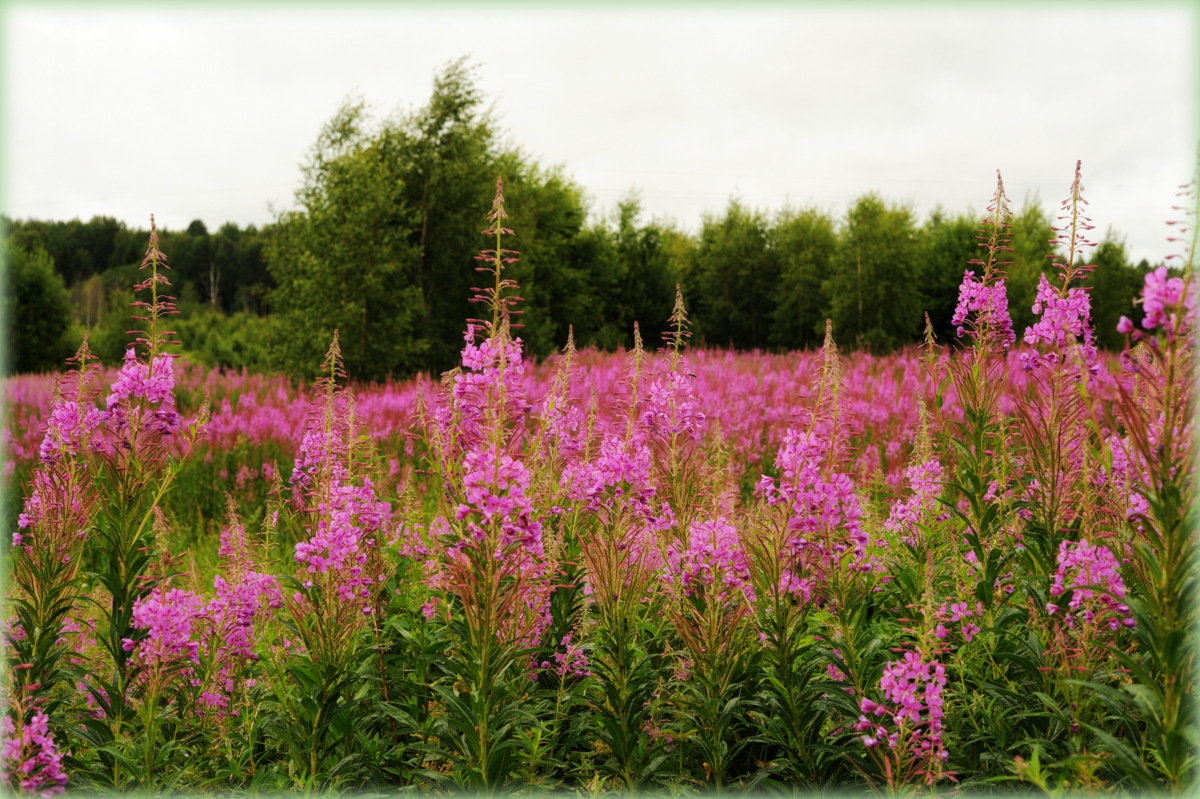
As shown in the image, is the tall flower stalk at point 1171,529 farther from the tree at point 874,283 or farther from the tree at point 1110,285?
the tree at point 1110,285

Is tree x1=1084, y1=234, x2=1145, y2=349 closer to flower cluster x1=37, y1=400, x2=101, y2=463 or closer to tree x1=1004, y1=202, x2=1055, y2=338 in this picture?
tree x1=1004, y1=202, x2=1055, y2=338

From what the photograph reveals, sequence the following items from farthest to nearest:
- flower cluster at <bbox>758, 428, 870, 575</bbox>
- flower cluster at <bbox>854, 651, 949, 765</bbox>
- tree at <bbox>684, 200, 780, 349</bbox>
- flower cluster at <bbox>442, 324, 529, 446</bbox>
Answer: tree at <bbox>684, 200, 780, 349</bbox>
flower cluster at <bbox>758, 428, 870, 575</bbox>
flower cluster at <bbox>442, 324, 529, 446</bbox>
flower cluster at <bbox>854, 651, 949, 765</bbox>

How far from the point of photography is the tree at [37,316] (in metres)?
28.4

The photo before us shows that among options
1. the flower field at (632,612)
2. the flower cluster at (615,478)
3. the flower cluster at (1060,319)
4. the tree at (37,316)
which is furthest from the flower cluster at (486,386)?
the tree at (37,316)

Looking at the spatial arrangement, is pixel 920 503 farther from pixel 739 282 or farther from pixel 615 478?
pixel 739 282

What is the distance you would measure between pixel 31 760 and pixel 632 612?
6.84 feet

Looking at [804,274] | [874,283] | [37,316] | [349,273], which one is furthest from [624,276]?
[37,316]

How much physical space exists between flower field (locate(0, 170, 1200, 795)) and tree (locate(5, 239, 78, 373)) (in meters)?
31.0

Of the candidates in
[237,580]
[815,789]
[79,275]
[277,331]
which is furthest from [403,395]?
[79,275]

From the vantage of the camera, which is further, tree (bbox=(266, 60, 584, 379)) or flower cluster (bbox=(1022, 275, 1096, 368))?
tree (bbox=(266, 60, 584, 379))

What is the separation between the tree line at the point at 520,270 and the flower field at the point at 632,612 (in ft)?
27.4

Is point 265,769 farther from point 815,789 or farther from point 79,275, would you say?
point 79,275

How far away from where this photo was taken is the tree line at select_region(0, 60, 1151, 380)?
14.6 m

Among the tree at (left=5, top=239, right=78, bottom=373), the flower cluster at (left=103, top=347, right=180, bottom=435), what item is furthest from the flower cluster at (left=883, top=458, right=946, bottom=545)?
the tree at (left=5, top=239, right=78, bottom=373)
